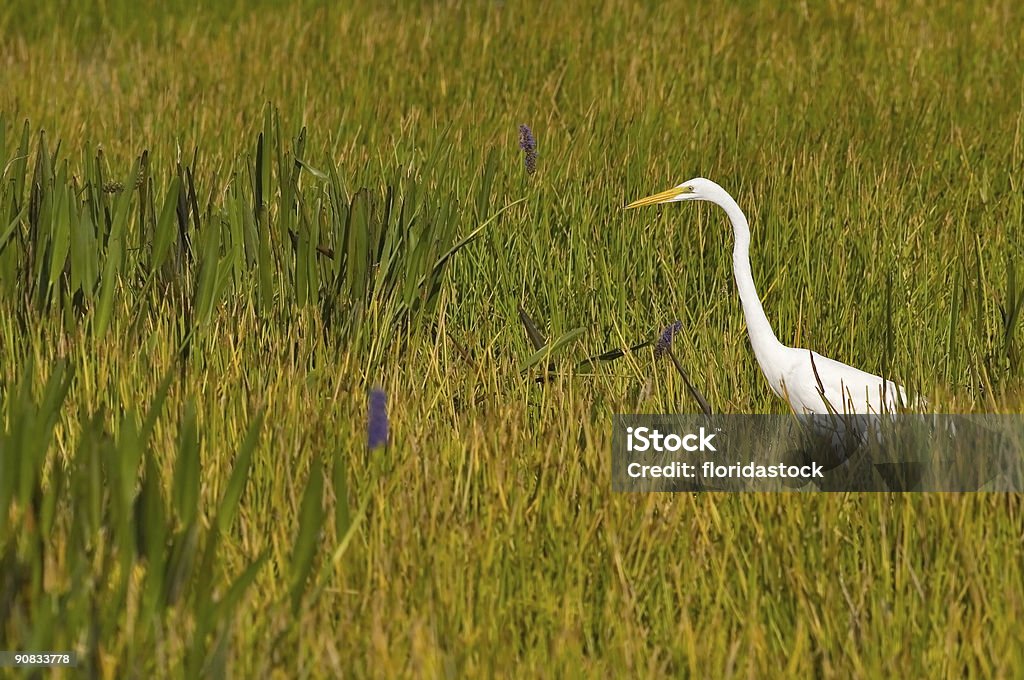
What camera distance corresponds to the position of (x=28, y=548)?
1.62 meters

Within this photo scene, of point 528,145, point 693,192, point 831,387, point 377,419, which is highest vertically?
point 528,145

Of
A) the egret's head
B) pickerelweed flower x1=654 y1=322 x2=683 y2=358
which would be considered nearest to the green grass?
pickerelweed flower x1=654 y1=322 x2=683 y2=358

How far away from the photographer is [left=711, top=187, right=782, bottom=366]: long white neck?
2580 millimetres

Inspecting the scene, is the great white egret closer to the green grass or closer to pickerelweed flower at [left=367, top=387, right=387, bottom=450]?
the green grass

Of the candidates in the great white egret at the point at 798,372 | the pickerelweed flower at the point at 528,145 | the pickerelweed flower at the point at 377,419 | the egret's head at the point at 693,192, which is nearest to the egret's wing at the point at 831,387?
the great white egret at the point at 798,372

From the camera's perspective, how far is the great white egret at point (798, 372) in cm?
240

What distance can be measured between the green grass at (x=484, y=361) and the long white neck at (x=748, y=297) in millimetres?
93

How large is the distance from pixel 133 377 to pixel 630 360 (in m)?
0.99

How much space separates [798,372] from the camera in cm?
249

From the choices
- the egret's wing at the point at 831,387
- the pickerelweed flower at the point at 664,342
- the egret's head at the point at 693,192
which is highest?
the egret's head at the point at 693,192

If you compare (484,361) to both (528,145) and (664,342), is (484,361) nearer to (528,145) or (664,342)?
(664,342)

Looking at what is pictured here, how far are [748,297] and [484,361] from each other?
0.58 meters

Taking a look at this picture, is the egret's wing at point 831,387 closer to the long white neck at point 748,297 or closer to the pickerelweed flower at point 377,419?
the long white neck at point 748,297

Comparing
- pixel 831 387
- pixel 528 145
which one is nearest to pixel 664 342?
pixel 831 387
